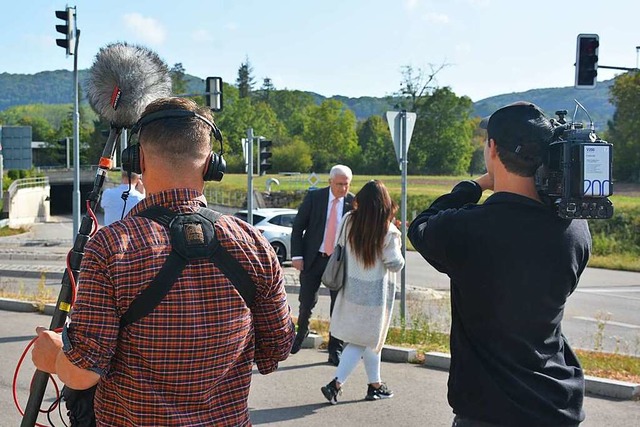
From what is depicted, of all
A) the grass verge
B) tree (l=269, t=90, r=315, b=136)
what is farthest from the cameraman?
tree (l=269, t=90, r=315, b=136)

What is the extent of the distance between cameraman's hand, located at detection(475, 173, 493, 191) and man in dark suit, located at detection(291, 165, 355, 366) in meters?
5.14

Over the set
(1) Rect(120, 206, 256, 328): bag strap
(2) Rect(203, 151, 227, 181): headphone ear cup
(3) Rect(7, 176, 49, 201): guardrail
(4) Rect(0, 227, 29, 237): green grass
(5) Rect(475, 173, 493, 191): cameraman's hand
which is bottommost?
(4) Rect(0, 227, 29, 237): green grass

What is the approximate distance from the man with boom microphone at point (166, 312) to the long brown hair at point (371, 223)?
425 centimetres

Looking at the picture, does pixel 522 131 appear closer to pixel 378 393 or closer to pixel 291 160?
pixel 378 393

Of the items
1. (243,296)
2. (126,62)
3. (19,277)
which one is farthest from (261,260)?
(19,277)

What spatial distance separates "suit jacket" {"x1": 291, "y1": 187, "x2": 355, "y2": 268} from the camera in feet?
27.3

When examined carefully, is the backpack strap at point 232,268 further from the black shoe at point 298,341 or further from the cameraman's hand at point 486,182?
the black shoe at point 298,341

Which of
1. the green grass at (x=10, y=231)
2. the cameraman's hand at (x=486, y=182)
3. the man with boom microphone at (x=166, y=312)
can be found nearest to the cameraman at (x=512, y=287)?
the cameraman's hand at (x=486, y=182)

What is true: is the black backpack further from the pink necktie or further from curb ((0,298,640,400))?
the pink necktie

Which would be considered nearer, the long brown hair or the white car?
the long brown hair

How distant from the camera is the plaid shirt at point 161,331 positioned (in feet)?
7.63

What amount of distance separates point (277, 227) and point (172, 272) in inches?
866

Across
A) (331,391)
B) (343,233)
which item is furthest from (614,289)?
(331,391)

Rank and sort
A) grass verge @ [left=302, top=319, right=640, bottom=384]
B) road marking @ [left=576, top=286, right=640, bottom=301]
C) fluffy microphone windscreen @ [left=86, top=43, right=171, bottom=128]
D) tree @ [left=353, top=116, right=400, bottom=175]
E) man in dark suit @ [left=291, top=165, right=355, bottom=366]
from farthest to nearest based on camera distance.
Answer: tree @ [left=353, top=116, right=400, bottom=175], road marking @ [left=576, top=286, right=640, bottom=301], man in dark suit @ [left=291, top=165, right=355, bottom=366], grass verge @ [left=302, top=319, right=640, bottom=384], fluffy microphone windscreen @ [left=86, top=43, right=171, bottom=128]
